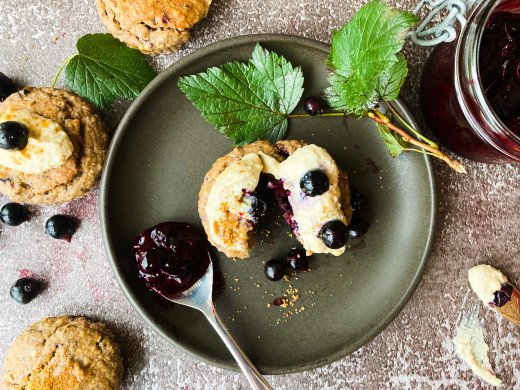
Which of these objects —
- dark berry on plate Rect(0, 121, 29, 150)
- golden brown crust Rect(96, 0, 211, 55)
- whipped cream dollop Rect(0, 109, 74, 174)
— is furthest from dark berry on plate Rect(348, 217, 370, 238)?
dark berry on plate Rect(0, 121, 29, 150)

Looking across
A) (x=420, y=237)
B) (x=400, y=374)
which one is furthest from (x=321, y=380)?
(x=420, y=237)

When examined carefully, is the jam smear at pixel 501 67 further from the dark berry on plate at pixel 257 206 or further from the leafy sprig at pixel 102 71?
the leafy sprig at pixel 102 71

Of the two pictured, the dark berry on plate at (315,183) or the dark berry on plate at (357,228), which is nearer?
the dark berry on plate at (315,183)

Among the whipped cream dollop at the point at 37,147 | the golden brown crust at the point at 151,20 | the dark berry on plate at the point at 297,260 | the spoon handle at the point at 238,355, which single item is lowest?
the spoon handle at the point at 238,355

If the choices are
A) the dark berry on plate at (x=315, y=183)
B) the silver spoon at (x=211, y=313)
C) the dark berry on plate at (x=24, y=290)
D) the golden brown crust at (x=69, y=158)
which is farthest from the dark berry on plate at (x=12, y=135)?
the dark berry on plate at (x=315, y=183)

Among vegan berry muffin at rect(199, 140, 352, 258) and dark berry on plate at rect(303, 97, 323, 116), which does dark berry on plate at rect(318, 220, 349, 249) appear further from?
dark berry on plate at rect(303, 97, 323, 116)

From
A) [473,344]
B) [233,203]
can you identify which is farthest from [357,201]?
[473,344]
